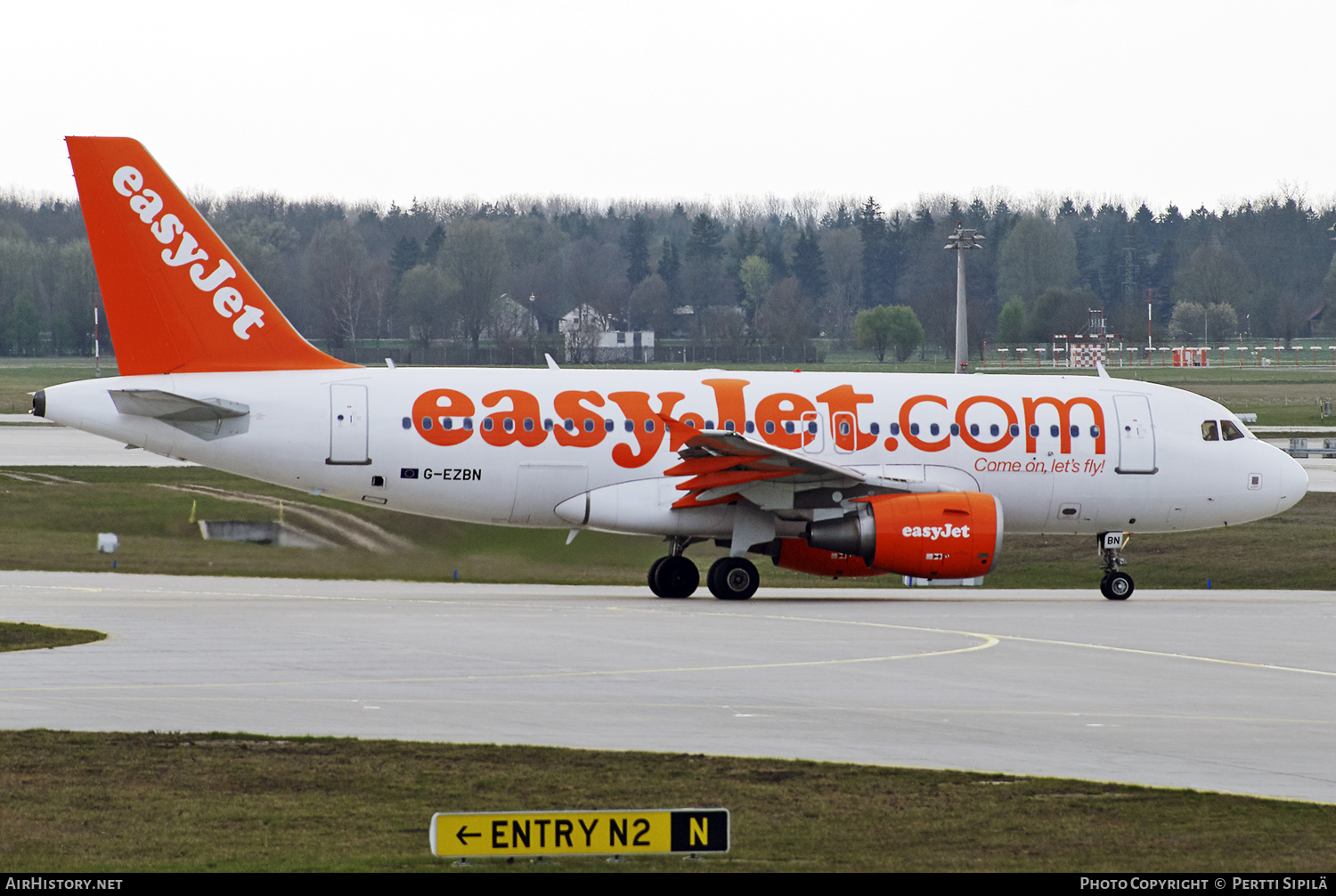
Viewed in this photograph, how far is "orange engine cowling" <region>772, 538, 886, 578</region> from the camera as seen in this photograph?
27.0 meters

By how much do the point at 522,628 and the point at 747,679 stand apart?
5343 mm

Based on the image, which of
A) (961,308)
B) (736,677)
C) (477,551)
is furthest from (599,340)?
(736,677)

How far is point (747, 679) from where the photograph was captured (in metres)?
18.4

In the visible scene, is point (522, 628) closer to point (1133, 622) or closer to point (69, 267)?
point (1133, 622)

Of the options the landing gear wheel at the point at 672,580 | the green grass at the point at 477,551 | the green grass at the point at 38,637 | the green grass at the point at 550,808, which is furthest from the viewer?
the green grass at the point at 477,551

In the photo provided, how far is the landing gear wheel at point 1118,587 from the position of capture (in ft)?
94.5

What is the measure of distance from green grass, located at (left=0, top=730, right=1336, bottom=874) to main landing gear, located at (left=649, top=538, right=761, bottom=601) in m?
13.6

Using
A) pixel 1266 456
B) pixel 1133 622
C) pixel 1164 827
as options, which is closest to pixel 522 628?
pixel 1133 622

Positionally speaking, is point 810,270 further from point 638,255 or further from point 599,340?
point 599,340

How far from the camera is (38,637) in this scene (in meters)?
20.8

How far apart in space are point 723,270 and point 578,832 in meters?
147

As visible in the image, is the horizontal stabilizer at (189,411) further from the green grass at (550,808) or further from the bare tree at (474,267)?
the bare tree at (474,267)

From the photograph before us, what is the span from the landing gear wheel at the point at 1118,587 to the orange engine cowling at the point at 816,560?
189 inches

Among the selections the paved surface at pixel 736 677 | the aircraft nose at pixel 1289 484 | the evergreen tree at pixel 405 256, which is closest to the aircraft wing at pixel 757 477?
the paved surface at pixel 736 677
